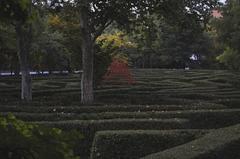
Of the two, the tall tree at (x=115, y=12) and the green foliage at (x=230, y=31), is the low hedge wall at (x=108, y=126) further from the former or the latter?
the green foliage at (x=230, y=31)

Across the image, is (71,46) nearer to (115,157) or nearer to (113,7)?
(113,7)

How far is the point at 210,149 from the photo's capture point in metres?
6.83

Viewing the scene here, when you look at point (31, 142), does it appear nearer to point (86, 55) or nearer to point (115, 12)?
point (115, 12)

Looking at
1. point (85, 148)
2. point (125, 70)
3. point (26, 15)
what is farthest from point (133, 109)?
point (125, 70)

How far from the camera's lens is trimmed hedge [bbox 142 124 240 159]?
255 inches

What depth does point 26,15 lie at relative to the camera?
2363mm

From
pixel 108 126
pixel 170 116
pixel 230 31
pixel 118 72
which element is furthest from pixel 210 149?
pixel 118 72

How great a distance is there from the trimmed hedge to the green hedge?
0.67 meters

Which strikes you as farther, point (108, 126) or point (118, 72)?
point (118, 72)

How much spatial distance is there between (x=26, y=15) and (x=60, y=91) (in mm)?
19695

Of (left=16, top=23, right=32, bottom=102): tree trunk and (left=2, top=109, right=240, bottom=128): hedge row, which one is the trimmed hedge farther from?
(left=16, top=23, right=32, bottom=102): tree trunk

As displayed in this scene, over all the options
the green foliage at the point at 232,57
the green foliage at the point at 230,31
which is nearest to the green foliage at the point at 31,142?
the green foliage at the point at 230,31

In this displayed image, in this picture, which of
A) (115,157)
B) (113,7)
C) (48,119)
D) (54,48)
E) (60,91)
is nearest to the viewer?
(115,157)

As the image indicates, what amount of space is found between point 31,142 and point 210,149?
498 centimetres
